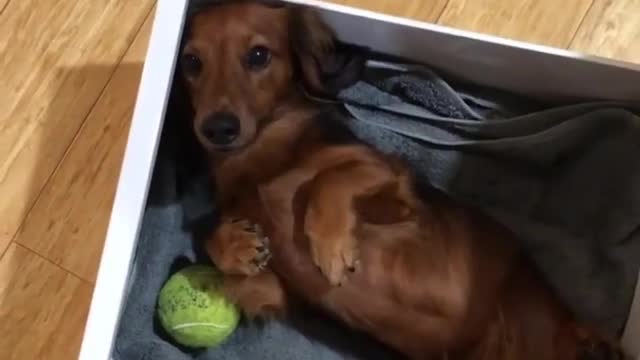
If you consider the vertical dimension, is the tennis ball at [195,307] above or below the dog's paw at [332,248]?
below

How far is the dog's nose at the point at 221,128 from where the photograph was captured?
1266mm

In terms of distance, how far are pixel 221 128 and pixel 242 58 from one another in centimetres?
9

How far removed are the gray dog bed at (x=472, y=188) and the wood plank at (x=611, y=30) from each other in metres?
0.25

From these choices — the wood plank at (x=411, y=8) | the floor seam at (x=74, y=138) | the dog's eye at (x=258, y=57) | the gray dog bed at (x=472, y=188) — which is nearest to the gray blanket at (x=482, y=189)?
the gray dog bed at (x=472, y=188)

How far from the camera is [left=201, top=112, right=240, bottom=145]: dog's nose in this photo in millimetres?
1266

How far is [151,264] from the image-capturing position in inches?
52.0

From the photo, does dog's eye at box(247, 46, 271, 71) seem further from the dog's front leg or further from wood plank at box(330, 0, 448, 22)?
wood plank at box(330, 0, 448, 22)

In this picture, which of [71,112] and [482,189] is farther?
[71,112]

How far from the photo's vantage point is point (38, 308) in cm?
159

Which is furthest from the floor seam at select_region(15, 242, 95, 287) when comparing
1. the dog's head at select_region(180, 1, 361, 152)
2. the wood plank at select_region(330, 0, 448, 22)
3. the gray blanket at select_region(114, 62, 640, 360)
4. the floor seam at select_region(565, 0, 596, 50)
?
the floor seam at select_region(565, 0, 596, 50)

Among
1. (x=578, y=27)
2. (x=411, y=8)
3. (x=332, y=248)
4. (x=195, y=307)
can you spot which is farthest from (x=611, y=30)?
(x=195, y=307)

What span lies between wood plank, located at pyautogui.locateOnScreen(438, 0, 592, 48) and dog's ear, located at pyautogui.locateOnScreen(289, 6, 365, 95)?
288 mm

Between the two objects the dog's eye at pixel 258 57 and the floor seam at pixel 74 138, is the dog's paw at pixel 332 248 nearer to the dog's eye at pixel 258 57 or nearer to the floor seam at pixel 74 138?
the dog's eye at pixel 258 57

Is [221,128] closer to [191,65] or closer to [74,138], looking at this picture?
[191,65]
